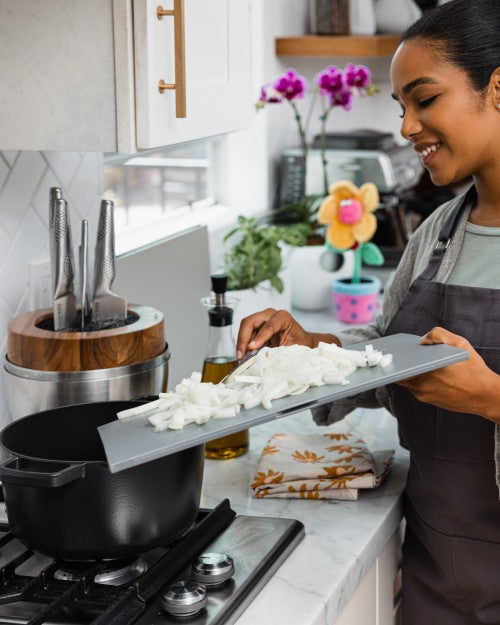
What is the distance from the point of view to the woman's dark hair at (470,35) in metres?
1.45

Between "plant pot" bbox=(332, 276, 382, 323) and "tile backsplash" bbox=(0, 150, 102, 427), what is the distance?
1.04 meters

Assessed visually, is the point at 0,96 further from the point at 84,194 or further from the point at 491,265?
the point at 491,265

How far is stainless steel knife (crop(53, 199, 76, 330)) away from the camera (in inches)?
60.1

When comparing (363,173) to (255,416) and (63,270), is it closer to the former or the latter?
(63,270)

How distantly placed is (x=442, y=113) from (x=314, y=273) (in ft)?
4.42

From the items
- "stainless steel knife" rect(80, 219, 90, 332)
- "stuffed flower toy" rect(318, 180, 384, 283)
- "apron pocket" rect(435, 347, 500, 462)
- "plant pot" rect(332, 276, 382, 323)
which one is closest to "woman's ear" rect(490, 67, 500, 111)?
"apron pocket" rect(435, 347, 500, 462)

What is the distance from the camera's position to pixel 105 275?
1.59 meters

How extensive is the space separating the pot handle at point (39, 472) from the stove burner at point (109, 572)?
0.15 meters

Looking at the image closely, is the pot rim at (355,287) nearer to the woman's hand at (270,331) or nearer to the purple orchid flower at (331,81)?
the purple orchid flower at (331,81)

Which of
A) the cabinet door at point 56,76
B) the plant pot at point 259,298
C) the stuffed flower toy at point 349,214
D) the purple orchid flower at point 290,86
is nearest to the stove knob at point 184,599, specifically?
the cabinet door at point 56,76

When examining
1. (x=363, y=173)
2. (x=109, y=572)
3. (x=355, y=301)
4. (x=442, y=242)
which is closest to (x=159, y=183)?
(x=355, y=301)

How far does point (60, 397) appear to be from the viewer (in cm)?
146

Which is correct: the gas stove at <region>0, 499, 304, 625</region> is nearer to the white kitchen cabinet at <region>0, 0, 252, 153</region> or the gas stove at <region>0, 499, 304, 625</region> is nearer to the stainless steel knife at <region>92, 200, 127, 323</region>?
the stainless steel knife at <region>92, 200, 127, 323</region>

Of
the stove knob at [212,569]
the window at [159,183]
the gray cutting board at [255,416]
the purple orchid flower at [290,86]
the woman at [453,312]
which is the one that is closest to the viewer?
the gray cutting board at [255,416]
